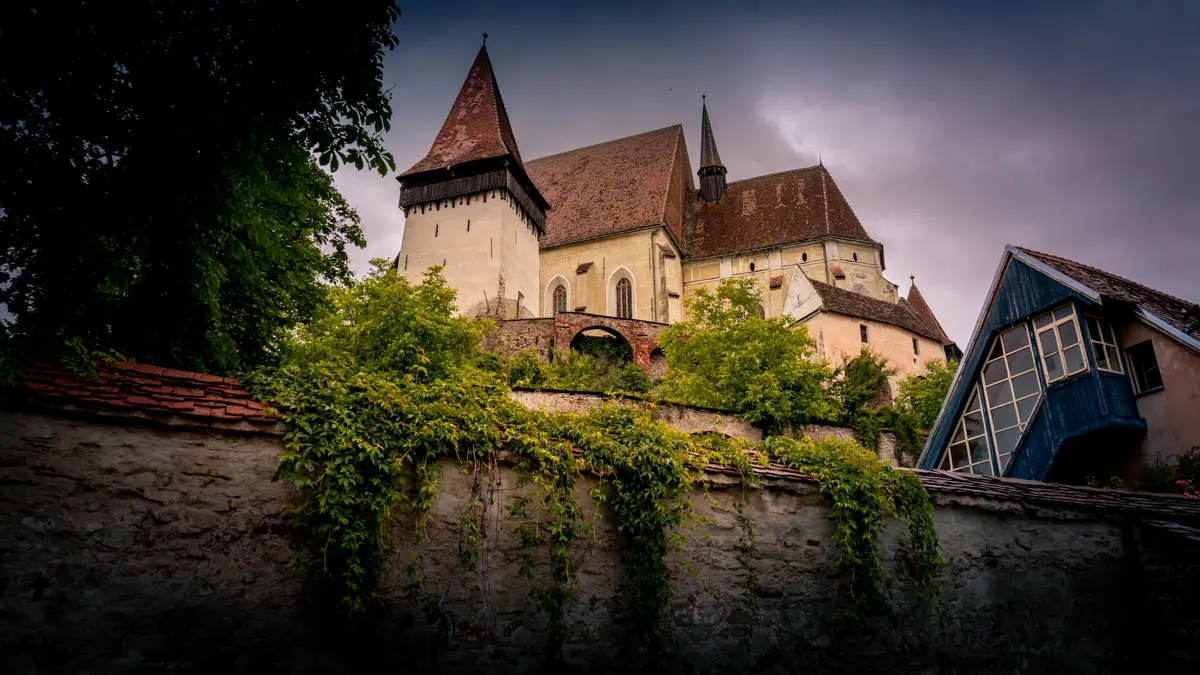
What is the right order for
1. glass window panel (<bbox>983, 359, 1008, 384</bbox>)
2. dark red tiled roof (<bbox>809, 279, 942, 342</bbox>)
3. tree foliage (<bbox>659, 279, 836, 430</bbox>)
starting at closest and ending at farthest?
1. glass window panel (<bbox>983, 359, 1008, 384</bbox>)
2. tree foliage (<bbox>659, 279, 836, 430</bbox>)
3. dark red tiled roof (<bbox>809, 279, 942, 342</bbox>)

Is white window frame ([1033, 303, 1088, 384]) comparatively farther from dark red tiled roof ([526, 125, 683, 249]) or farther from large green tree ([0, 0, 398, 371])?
dark red tiled roof ([526, 125, 683, 249])

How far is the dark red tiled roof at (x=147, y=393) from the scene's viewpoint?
475cm

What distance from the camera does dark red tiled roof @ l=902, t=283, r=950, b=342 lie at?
44.6 m

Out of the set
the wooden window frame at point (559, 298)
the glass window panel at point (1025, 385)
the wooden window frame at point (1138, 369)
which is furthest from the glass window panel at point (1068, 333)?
the wooden window frame at point (559, 298)

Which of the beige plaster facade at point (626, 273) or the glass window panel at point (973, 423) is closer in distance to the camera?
the glass window panel at point (973, 423)

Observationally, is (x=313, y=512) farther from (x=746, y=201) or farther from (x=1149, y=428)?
(x=746, y=201)

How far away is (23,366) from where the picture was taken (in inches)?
184

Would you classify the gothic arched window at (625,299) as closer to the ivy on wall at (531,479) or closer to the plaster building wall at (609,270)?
the plaster building wall at (609,270)

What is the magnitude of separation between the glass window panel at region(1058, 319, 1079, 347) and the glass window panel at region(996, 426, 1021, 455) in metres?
2.07

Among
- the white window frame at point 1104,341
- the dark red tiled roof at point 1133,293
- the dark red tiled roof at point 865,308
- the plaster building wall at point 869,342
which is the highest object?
the dark red tiled roof at point 865,308

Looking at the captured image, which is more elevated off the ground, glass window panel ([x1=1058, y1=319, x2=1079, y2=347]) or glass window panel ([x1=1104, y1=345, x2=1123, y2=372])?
glass window panel ([x1=1058, y1=319, x2=1079, y2=347])

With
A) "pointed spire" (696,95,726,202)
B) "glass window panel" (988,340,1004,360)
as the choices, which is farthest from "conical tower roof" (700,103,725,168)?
"glass window panel" (988,340,1004,360)

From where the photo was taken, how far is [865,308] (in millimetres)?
34500

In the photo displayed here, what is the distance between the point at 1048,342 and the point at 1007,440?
7.23 feet
